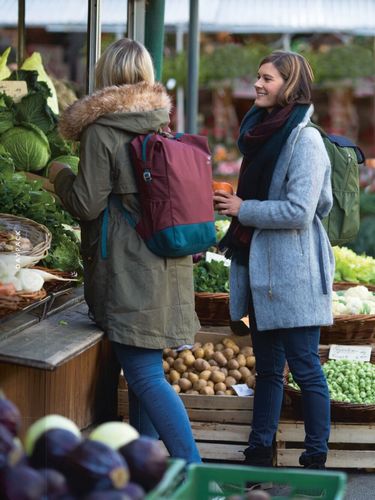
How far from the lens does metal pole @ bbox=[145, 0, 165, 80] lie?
21.4 feet

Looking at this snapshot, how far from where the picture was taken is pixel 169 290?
376cm

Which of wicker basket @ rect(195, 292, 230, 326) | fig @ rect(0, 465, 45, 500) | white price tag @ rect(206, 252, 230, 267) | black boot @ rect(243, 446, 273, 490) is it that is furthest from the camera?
white price tag @ rect(206, 252, 230, 267)

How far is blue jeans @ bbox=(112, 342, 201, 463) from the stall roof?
697cm

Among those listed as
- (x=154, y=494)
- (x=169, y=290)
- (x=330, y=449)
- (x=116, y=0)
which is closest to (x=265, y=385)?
(x=330, y=449)

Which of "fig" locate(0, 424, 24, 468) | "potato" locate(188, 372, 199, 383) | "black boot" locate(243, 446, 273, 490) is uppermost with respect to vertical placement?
"fig" locate(0, 424, 24, 468)

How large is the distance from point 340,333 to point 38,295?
220 cm

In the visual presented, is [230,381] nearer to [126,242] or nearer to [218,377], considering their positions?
[218,377]

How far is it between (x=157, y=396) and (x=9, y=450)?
1.94m

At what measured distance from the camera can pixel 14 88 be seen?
20.9 feet

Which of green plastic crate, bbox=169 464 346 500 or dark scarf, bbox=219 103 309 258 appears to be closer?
green plastic crate, bbox=169 464 346 500

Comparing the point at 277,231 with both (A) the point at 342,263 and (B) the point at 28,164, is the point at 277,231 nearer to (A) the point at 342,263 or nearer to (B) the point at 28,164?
(B) the point at 28,164

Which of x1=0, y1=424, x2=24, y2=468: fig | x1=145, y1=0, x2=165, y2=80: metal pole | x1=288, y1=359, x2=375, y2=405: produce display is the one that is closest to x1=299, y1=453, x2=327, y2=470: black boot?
x1=288, y1=359, x2=375, y2=405: produce display

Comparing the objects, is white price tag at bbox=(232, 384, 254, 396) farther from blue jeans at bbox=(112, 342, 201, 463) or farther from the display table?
blue jeans at bbox=(112, 342, 201, 463)

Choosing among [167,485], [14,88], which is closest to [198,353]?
[14,88]
